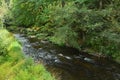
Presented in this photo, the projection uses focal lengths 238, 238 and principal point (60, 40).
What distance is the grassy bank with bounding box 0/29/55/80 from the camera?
11172 millimetres

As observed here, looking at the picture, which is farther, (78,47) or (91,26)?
(78,47)

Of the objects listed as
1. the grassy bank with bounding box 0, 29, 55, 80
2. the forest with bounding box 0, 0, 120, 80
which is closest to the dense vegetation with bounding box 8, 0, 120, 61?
the forest with bounding box 0, 0, 120, 80

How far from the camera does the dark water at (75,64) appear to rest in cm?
1661

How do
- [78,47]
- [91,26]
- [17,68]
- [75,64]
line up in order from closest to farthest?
[17,68]
[75,64]
[91,26]
[78,47]

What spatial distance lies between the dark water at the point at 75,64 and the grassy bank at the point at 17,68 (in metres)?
3.32

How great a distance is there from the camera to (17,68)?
12.2 metres

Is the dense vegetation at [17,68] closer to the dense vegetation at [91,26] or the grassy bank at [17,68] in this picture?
the grassy bank at [17,68]

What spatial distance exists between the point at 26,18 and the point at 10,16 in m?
11.5

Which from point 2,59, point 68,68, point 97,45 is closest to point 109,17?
point 97,45

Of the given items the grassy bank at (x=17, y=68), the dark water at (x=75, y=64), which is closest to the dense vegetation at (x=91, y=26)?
the dark water at (x=75, y=64)

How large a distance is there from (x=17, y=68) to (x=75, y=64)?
327 inches

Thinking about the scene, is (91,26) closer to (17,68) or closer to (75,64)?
(75,64)

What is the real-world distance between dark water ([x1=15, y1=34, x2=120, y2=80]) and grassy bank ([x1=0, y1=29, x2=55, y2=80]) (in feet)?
10.9

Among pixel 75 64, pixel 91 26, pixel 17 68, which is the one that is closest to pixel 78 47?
pixel 91 26
